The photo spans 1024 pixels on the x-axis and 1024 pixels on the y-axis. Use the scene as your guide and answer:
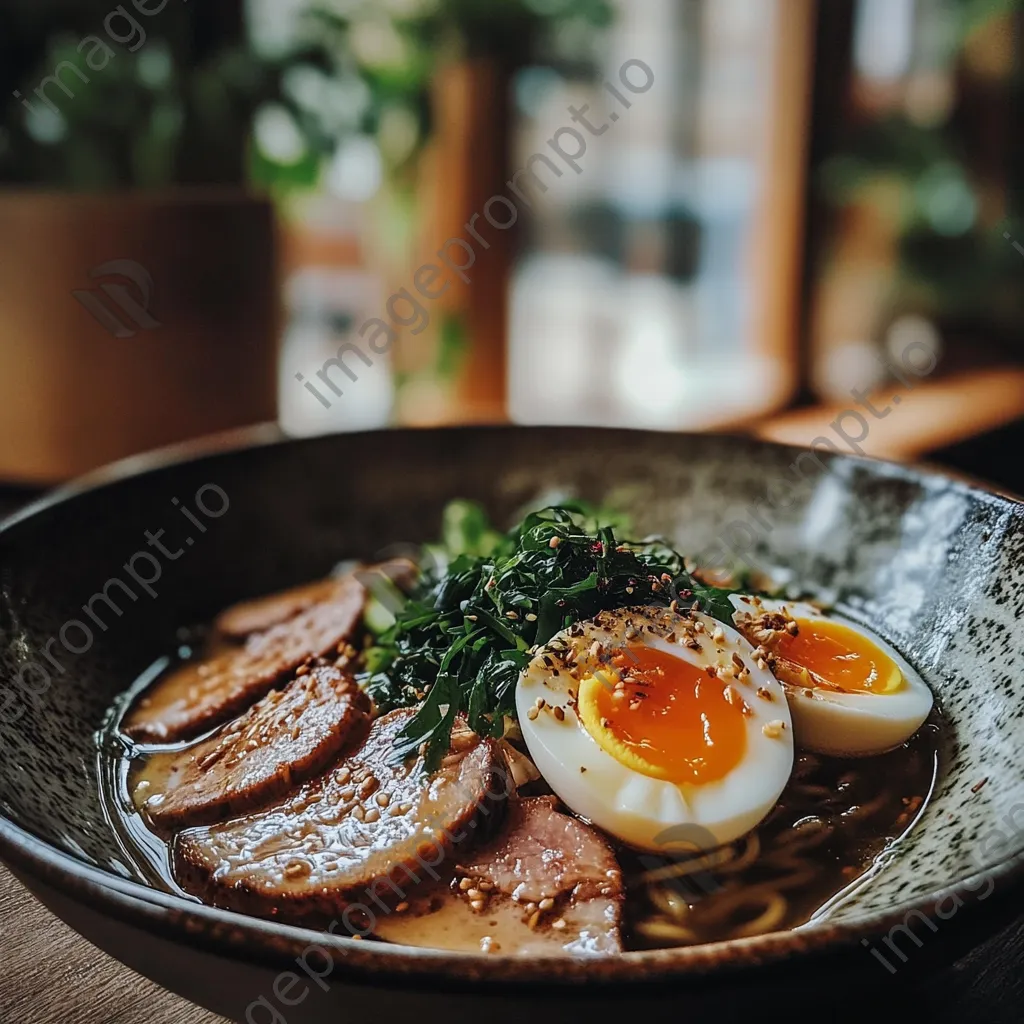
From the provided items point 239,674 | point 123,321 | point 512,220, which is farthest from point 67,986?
point 512,220

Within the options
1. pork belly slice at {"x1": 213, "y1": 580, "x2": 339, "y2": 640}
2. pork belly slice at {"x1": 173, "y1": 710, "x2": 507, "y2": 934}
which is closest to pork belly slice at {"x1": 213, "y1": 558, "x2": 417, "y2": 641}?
pork belly slice at {"x1": 213, "y1": 580, "x2": 339, "y2": 640}

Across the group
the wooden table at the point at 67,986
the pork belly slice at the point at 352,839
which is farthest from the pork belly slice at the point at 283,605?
the wooden table at the point at 67,986

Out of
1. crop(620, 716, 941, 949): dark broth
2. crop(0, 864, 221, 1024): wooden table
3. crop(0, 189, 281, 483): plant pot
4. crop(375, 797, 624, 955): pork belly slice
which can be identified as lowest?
crop(620, 716, 941, 949): dark broth

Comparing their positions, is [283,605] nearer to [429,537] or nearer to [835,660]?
[429,537]

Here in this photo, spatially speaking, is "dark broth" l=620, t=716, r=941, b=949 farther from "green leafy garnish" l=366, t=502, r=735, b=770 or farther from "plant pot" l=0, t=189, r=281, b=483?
"plant pot" l=0, t=189, r=281, b=483

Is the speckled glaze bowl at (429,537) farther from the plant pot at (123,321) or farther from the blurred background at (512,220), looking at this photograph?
the plant pot at (123,321)

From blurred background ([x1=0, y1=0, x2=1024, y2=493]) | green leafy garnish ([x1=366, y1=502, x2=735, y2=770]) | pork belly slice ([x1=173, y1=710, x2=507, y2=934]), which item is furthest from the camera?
blurred background ([x1=0, y1=0, x2=1024, y2=493])
